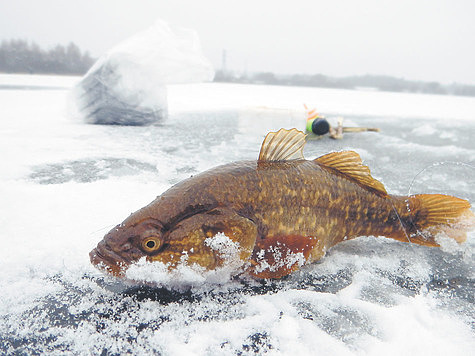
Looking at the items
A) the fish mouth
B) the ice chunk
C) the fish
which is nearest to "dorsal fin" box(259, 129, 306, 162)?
the fish

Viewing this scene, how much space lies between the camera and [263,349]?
1.44 metres

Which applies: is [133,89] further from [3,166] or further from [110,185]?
[110,185]

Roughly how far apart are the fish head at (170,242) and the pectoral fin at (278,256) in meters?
0.16

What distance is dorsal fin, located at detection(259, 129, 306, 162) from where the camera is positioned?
2150mm

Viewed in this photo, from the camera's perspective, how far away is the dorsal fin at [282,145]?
7.06 feet

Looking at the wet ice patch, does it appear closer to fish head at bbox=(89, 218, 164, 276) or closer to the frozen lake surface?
the frozen lake surface

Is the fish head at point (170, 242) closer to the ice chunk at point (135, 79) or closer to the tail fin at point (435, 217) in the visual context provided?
the tail fin at point (435, 217)

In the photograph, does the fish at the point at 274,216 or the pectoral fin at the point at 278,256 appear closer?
the fish at the point at 274,216

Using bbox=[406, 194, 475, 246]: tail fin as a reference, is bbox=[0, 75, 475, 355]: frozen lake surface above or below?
below

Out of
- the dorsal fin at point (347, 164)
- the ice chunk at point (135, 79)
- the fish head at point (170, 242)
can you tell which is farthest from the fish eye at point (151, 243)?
the ice chunk at point (135, 79)

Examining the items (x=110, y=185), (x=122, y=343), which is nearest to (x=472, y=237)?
(x=122, y=343)

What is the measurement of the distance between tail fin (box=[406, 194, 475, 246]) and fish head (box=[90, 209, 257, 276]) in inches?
53.7

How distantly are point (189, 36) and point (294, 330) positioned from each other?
917cm

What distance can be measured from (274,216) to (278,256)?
0.23 m
